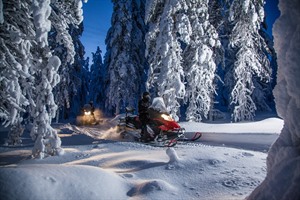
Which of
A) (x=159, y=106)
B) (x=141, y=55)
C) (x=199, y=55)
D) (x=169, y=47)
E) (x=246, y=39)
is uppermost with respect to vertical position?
(x=141, y=55)

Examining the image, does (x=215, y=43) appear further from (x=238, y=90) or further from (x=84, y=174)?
(x=84, y=174)

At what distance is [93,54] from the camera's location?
45.8m

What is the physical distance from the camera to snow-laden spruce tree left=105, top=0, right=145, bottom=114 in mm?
22688

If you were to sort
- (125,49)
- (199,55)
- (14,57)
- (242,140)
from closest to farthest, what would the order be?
(14,57), (242,140), (199,55), (125,49)

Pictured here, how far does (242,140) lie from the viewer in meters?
9.05

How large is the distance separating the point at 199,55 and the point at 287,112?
10418mm

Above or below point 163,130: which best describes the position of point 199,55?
above

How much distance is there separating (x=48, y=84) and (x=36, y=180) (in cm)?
350

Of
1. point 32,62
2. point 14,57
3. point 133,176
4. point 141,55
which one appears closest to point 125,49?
point 141,55

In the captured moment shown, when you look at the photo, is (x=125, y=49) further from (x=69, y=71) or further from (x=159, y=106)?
(x=159, y=106)

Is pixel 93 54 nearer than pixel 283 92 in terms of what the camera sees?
No

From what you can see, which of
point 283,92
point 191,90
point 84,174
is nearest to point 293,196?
point 283,92

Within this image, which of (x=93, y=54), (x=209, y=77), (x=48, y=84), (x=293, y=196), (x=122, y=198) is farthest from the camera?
(x=93, y=54)

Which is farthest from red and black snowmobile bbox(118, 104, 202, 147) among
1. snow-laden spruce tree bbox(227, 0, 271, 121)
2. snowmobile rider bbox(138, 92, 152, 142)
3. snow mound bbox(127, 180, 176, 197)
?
snow-laden spruce tree bbox(227, 0, 271, 121)
